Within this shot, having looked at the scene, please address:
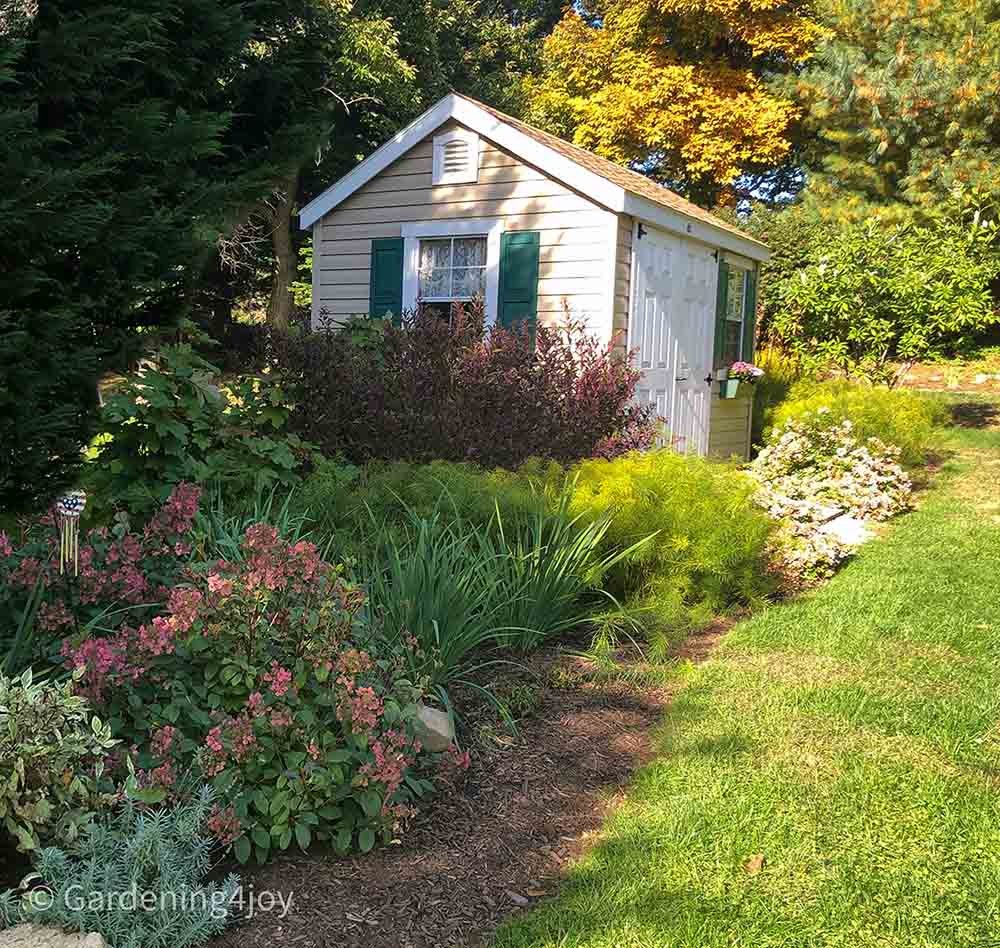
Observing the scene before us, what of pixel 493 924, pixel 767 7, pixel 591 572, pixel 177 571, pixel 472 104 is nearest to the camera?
pixel 493 924

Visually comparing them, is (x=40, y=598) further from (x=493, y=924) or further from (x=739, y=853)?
(x=739, y=853)

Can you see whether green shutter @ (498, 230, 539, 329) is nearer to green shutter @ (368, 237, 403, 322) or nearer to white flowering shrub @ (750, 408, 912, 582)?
green shutter @ (368, 237, 403, 322)

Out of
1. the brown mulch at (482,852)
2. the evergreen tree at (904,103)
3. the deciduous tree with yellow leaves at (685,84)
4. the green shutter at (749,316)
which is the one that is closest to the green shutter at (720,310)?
the green shutter at (749,316)

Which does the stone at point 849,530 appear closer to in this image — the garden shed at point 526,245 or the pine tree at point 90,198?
the garden shed at point 526,245

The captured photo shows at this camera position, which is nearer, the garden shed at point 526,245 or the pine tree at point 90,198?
the pine tree at point 90,198

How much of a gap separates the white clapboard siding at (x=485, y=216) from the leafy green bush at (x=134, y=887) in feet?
23.2

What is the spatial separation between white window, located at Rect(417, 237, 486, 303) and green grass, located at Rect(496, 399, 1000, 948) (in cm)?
547

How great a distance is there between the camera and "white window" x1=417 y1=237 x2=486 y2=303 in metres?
9.63

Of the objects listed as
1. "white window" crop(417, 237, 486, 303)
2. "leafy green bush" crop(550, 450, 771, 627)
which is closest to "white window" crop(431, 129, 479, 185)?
"white window" crop(417, 237, 486, 303)

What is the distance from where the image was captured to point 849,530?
24.0 ft

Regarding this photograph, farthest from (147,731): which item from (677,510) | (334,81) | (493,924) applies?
(334,81)

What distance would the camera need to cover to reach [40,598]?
303 centimetres

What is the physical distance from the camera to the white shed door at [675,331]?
9.20 meters

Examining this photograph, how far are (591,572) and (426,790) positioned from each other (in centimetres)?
180
